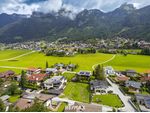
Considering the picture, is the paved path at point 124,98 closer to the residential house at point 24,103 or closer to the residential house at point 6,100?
the residential house at point 24,103

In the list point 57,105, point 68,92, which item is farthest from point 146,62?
point 57,105

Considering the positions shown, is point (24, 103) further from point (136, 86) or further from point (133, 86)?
point (136, 86)

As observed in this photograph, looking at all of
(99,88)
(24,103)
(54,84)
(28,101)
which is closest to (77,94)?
(99,88)

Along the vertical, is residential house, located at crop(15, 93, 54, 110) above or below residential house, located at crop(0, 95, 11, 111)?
above

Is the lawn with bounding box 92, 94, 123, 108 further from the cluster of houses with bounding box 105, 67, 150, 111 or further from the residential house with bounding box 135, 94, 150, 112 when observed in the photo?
the cluster of houses with bounding box 105, 67, 150, 111

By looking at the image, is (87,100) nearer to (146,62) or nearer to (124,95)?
(124,95)

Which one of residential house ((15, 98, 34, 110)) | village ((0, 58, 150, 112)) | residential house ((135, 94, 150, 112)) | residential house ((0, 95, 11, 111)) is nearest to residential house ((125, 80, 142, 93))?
village ((0, 58, 150, 112))
